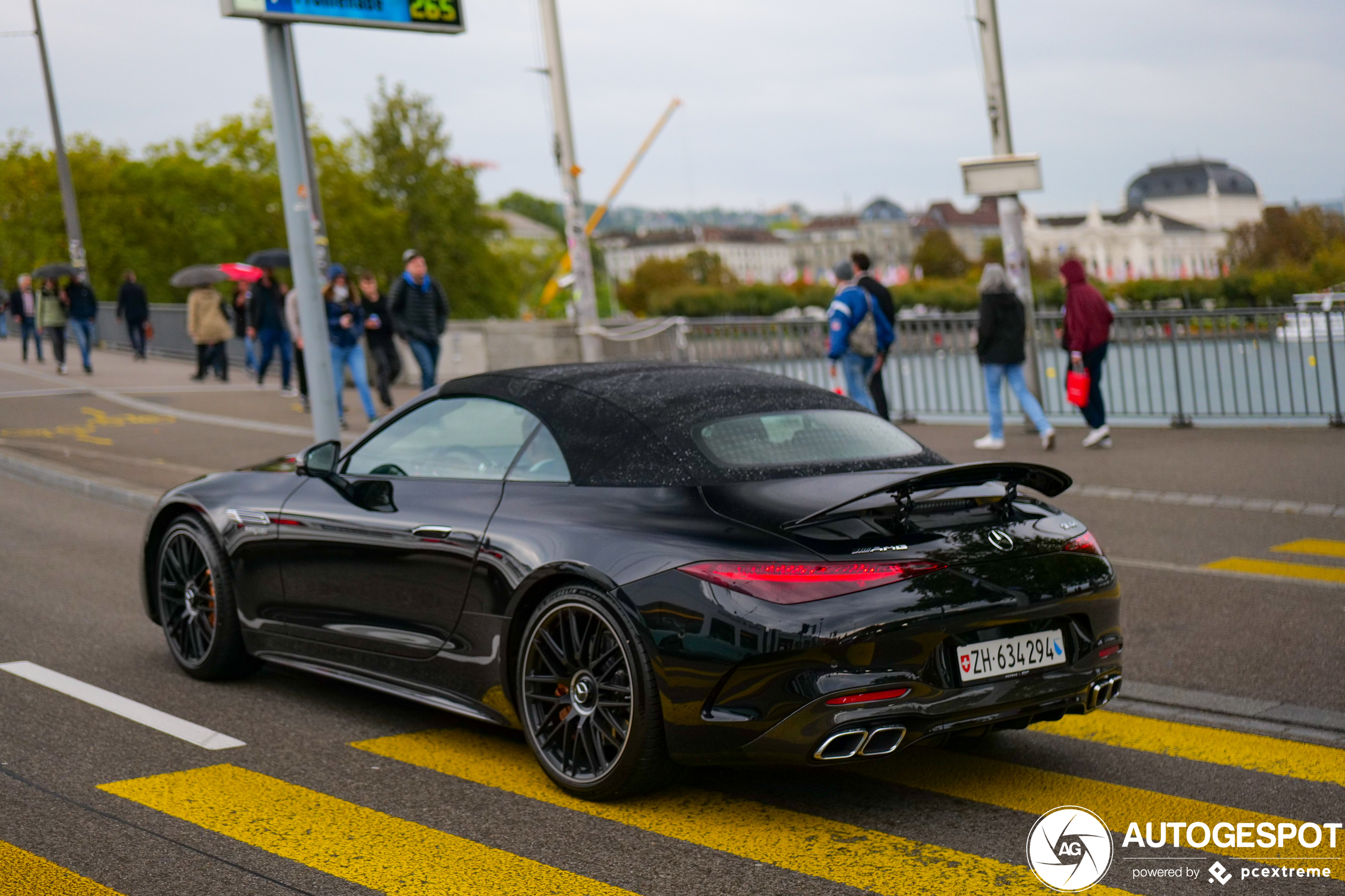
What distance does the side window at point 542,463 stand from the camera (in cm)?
481

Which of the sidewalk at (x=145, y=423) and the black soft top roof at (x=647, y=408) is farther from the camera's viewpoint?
the sidewalk at (x=145, y=423)

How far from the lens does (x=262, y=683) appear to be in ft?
20.4

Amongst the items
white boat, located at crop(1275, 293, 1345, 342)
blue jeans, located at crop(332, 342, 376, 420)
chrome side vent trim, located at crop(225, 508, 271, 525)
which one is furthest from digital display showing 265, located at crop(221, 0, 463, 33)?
white boat, located at crop(1275, 293, 1345, 342)

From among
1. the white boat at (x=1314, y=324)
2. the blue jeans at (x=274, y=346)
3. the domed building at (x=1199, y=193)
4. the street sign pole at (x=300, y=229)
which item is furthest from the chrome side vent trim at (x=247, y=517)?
the domed building at (x=1199, y=193)

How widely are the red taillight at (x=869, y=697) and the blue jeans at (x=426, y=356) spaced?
42.2 feet

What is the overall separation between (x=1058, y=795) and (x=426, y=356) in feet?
42.8

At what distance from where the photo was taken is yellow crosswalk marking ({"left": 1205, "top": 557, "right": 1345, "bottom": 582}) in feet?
25.8

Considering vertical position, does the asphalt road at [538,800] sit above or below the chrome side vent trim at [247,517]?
below

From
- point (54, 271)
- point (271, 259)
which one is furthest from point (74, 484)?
point (54, 271)

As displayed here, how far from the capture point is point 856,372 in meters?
13.8

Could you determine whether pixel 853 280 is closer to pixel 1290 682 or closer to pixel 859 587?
pixel 1290 682

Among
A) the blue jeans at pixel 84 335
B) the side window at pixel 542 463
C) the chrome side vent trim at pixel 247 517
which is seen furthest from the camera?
the blue jeans at pixel 84 335

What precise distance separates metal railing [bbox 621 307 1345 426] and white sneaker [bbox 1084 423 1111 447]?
1.36m

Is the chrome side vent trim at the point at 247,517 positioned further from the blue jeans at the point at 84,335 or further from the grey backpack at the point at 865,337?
the blue jeans at the point at 84,335
